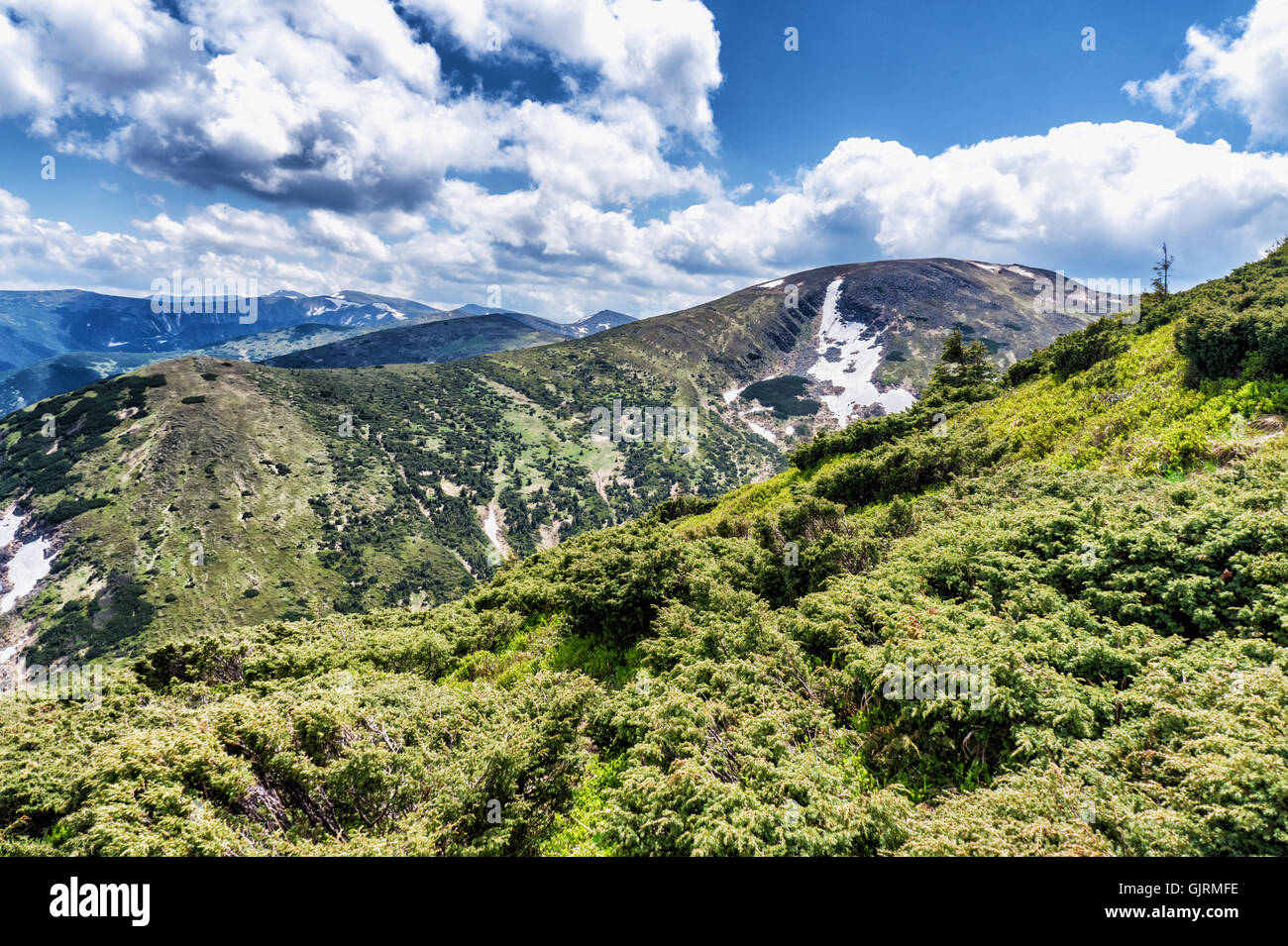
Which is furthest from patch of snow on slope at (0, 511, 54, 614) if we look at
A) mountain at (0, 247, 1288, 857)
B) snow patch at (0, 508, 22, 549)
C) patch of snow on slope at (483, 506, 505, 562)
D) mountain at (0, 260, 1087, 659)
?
mountain at (0, 247, 1288, 857)

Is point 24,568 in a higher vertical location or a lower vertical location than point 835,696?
lower

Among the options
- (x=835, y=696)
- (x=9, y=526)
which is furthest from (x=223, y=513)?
(x=835, y=696)

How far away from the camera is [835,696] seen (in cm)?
1066

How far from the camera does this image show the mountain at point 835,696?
21.6ft

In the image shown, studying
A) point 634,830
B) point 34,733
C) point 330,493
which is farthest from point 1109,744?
point 330,493

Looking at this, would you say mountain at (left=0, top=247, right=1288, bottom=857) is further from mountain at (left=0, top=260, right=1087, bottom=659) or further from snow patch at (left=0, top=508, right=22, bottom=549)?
snow patch at (left=0, top=508, right=22, bottom=549)

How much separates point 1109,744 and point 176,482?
196 meters

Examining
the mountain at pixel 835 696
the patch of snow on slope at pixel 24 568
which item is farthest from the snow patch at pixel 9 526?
the mountain at pixel 835 696

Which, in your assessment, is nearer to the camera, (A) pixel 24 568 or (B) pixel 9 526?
(A) pixel 24 568

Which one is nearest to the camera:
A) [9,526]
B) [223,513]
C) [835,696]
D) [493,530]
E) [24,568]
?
[835,696]

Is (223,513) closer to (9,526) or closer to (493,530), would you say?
(9,526)

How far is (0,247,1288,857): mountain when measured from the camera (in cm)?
658

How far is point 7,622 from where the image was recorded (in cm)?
11662
